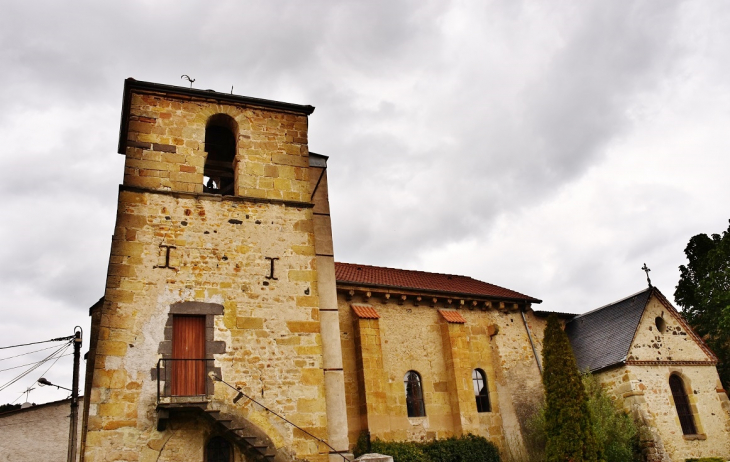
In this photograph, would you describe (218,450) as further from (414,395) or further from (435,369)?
(435,369)

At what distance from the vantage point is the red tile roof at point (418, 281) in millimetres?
20578

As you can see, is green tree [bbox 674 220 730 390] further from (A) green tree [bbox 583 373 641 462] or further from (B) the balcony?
(B) the balcony

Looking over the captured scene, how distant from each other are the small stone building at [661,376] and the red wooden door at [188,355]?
48.4ft

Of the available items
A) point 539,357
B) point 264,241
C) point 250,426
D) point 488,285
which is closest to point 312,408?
point 250,426

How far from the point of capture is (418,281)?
2256 centimetres

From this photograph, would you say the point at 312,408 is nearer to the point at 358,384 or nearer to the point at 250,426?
the point at 250,426

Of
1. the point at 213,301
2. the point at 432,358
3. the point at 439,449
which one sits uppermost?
the point at 213,301

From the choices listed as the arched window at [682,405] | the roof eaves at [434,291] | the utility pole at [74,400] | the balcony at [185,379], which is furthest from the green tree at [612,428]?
the utility pole at [74,400]

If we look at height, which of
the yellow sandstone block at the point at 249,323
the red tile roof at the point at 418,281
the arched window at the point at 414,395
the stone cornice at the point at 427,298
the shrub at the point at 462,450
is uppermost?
the red tile roof at the point at 418,281

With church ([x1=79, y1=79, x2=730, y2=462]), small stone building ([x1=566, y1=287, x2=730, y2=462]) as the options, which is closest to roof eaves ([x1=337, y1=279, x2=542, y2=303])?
church ([x1=79, y1=79, x2=730, y2=462])

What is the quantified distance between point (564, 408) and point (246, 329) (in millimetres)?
9404

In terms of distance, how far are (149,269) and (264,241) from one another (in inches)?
105

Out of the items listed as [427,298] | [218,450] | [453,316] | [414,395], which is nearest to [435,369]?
[414,395]

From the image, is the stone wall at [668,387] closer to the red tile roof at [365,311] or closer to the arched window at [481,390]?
the arched window at [481,390]
